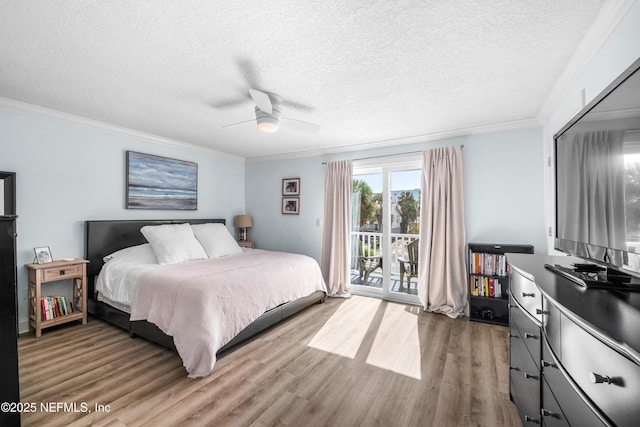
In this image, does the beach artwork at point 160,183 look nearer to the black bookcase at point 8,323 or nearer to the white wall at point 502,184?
the black bookcase at point 8,323

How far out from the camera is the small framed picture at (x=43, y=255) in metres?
2.95

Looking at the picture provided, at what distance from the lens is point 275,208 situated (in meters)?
5.25

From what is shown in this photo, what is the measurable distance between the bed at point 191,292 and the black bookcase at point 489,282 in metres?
1.97

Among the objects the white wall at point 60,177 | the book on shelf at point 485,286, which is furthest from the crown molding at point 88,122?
the book on shelf at point 485,286

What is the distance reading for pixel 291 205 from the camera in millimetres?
5074

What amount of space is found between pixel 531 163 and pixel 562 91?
110cm

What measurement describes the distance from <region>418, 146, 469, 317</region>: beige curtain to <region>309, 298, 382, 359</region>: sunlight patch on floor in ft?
2.70

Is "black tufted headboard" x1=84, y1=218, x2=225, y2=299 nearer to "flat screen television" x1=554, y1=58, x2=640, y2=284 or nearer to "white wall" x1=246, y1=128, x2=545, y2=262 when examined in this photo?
"white wall" x1=246, y1=128, x2=545, y2=262

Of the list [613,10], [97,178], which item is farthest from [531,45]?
[97,178]

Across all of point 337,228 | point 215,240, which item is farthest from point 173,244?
point 337,228

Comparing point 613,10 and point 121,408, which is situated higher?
point 613,10

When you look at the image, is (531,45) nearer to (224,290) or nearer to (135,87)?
(224,290)

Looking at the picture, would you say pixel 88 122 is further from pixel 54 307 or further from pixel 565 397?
pixel 565 397

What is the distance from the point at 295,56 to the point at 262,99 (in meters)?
0.46
